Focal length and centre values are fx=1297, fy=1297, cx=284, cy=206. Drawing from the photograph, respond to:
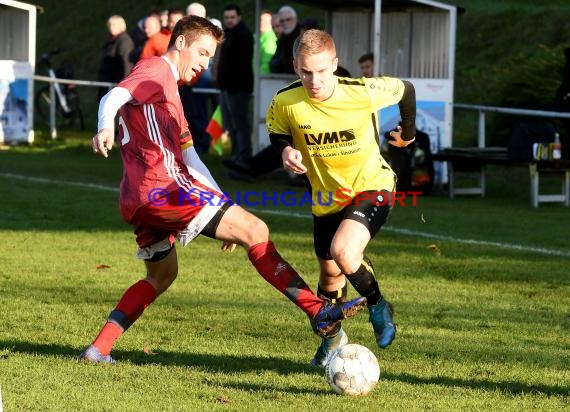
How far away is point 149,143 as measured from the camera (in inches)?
267

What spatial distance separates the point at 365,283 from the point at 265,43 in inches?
502

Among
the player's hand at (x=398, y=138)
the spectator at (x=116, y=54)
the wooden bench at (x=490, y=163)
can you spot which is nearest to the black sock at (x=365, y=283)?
the player's hand at (x=398, y=138)

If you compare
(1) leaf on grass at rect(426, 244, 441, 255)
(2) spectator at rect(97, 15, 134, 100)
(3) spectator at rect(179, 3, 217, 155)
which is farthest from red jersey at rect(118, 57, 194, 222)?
(2) spectator at rect(97, 15, 134, 100)

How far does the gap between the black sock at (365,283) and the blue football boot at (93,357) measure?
4.48 feet

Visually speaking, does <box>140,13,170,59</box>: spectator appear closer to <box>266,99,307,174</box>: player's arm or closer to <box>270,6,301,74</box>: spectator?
<box>270,6,301,74</box>: spectator

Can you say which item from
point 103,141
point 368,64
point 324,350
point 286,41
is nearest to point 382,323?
point 324,350

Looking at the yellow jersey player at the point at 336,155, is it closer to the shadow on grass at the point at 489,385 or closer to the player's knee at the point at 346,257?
the player's knee at the point at 346,257

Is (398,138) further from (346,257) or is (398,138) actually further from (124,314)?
(124,314)

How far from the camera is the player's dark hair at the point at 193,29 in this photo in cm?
692

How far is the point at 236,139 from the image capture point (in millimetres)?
17922

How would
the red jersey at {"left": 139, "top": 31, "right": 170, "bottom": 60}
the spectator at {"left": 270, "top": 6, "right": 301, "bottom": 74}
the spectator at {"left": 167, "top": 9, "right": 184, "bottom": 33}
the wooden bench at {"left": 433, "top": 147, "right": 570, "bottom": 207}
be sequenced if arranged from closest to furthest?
the wooden bench at {"left": 433, "top": 147, "right": 570, "bottom": 207}, the spectator at {"left": 270, "top": 6, "right": 301, "bottom": 74}, the red jersey at {"left": 139, "top": 31, "right": 170, "bottom": 60}, the spectator at {"left": 167, "top": 9, "right": 184, "bottom": 33}

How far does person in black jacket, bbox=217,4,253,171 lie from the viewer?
57.7 feet

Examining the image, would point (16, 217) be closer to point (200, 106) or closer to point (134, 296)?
point (134, 296)

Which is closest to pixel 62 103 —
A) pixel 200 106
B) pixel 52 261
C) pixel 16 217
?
pixel 200 106
